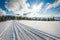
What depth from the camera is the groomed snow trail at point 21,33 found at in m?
2.29

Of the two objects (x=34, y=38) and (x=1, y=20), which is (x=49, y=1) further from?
(x=1, y=20)

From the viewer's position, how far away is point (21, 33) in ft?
8.02

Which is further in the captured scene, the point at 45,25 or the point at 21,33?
the point at 45,25

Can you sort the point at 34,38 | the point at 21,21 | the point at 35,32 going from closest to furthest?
the point at 34,38
the point at 35,32
the point at 21,21

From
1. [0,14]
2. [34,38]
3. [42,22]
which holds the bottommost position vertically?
[34,38]

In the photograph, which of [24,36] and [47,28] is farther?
[47,28]

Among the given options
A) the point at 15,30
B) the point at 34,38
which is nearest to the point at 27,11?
the point at 15,30

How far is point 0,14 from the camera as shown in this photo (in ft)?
8.34

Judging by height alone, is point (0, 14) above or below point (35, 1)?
→ below

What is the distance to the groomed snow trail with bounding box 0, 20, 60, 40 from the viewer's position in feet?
7.51

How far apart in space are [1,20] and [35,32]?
772 mm

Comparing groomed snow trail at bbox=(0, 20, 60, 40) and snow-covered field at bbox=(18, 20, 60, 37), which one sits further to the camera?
snow-covered field at bbox=(18, 20, 60, 37)

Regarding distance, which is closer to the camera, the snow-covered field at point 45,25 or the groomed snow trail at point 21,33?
the groomed snow trail at point 21,33

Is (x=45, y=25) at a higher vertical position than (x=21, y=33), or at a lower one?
higher
